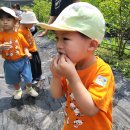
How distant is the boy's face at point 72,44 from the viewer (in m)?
1.51

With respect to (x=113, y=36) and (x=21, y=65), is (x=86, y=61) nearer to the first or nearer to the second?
(x=21, y=65)

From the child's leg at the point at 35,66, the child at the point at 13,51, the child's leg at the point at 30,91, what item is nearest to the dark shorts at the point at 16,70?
the child at the point at 13,51

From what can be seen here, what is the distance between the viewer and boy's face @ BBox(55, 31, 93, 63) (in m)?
1.51

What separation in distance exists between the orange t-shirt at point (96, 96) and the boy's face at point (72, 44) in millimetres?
167

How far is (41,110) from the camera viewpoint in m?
3.60

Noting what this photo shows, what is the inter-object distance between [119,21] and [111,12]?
0.22 m

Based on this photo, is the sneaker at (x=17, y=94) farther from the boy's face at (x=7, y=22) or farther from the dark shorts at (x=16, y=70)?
the boy's face at (x=7, y=22)

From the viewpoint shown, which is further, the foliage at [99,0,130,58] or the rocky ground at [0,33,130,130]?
the foliage at [99,0,130,58]

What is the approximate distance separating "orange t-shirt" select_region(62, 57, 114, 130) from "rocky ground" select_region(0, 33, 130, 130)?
1.44 m

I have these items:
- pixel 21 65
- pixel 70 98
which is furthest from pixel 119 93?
pixel 70 98

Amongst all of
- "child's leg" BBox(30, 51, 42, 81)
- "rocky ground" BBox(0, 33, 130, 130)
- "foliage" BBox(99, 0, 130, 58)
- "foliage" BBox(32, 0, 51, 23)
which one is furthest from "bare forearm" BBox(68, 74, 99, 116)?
"foliage" BBox(32, 0, 51, 23)

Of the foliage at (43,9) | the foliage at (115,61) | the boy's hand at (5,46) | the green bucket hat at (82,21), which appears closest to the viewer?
the green bucket hat at (82,21)

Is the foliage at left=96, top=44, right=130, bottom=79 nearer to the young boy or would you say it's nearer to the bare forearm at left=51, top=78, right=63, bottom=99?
the bare forearm at left=51, top=78, right=63, bottom=99

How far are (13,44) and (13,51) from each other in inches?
3.5
